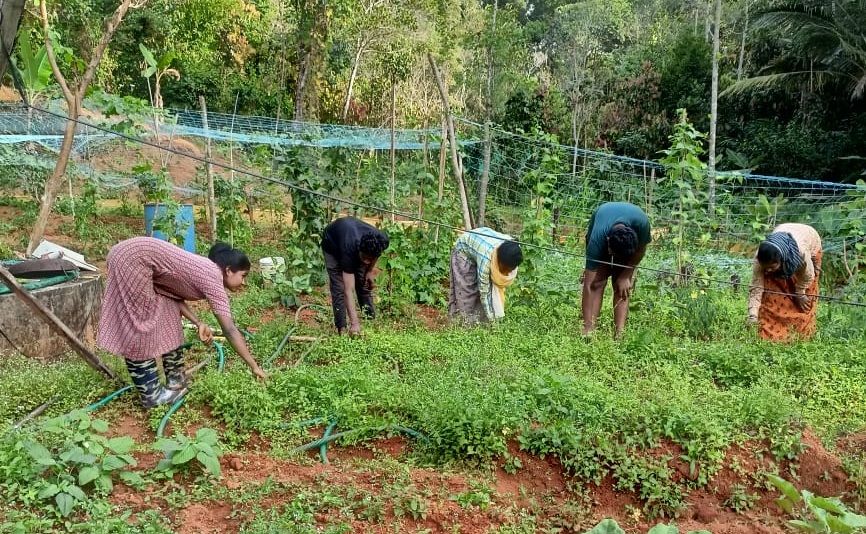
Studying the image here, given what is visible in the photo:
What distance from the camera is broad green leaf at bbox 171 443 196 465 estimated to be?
3.26m

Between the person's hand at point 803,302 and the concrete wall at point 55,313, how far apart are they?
636cm

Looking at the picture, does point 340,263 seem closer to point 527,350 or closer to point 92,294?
point 527,350

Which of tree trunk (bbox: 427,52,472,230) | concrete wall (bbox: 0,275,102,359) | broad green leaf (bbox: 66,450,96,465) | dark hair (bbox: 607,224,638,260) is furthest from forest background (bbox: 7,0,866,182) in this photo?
broad green leaf (bbox: 66,450,96,465)

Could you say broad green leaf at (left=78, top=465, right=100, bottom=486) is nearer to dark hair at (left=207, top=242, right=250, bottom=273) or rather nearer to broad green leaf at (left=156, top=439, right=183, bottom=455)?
broad green leaf at (left=156, top=439, right=183, bottom=455)

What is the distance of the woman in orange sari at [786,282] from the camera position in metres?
5.50

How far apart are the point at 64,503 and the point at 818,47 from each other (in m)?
17.1

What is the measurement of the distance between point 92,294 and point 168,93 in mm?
16551

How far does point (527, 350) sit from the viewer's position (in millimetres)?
5406

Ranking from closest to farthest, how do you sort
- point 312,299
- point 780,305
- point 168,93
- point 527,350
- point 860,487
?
point 860,487 < point 527,350 < point 780,305 < point 312,299 < point 168,93

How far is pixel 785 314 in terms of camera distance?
232 inches

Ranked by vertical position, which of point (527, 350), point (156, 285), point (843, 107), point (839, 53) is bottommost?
point (527, 350)

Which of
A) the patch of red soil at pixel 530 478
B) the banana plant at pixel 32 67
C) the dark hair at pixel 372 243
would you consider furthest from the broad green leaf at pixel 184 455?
the banana plant at pixel 32 67

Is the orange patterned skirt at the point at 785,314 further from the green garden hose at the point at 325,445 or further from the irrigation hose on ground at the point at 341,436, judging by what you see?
the green garden hose at the point at 325,445

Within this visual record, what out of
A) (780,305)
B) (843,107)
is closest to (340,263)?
(780,305)
